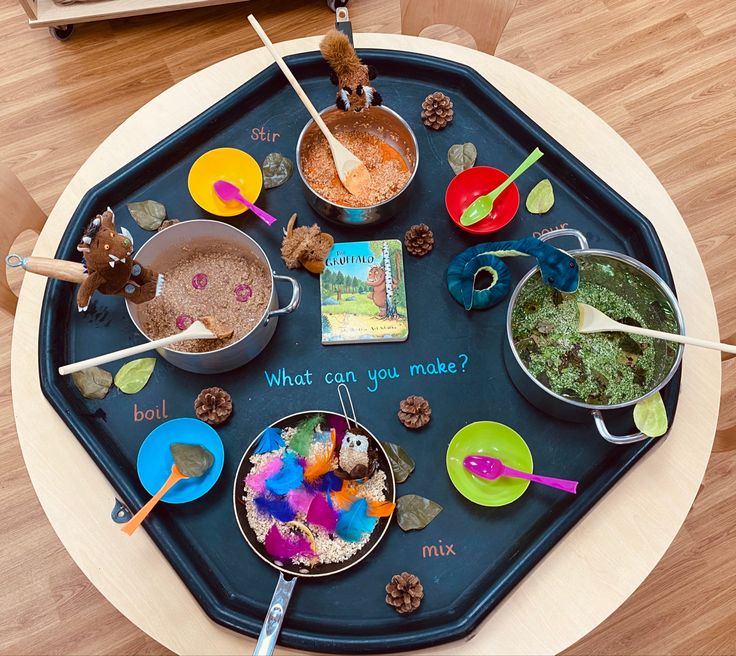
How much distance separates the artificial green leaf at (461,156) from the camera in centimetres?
133

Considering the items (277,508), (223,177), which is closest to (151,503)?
(277,508)

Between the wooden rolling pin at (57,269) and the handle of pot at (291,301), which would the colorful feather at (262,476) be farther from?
the wooden rolling pin at (57,269)

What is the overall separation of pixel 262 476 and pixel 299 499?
0.25 ft

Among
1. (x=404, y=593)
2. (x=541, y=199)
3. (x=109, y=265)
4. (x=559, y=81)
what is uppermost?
(x=109, y=265)

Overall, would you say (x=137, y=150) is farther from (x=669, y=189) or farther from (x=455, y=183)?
(x=669, y=189)

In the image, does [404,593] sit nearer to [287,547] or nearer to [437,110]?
[287,547]

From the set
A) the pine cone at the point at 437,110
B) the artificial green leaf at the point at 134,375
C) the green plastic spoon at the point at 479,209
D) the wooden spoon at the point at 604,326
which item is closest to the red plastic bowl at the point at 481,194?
the green plastic spoon at the point at 479,209

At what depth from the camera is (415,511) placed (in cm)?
114

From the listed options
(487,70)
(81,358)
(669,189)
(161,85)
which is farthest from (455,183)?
(161,85)

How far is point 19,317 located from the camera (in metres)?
1.26

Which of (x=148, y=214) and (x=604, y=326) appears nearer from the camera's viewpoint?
(x=604, y=326)

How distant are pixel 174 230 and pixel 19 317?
0.37 meters

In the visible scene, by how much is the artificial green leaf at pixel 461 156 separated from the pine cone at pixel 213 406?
0.65 m

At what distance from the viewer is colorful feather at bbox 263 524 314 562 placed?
109cm
